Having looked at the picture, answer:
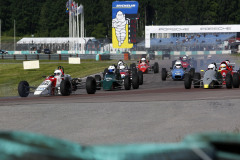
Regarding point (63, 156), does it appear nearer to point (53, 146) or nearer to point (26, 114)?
point (53, 146)

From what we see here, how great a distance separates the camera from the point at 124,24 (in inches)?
2554

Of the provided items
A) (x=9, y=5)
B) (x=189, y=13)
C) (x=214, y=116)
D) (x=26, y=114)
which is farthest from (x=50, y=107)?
(x=9, y=5)

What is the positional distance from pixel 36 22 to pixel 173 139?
531 feet

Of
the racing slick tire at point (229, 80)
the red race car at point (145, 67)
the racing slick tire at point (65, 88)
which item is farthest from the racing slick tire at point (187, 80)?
the red race car at point (145, 67)

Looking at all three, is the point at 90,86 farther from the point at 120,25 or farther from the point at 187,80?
the point at 120,25

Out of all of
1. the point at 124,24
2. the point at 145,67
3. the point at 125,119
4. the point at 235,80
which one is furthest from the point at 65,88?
the point at 124,24

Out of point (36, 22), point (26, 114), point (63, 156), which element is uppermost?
point (36, 22)

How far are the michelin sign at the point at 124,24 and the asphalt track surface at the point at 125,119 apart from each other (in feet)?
160

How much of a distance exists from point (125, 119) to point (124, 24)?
178ft

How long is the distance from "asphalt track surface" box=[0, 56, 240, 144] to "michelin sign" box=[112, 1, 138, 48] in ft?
160

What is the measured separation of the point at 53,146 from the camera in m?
1.84

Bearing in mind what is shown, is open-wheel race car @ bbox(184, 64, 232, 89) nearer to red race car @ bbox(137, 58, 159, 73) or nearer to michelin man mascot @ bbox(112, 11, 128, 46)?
red race car @ bbox(137, 58, 159, 73)

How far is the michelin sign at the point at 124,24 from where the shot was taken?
63844mm

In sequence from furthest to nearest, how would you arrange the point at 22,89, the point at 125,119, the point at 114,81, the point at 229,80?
1. the point at 114,81
2. the point at 229,80
3. the point at 22,89
4. the point at 125,119
